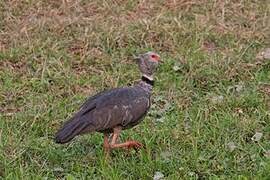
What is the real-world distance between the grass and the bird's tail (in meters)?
0.28

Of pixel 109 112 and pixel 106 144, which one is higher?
pixel 109 112

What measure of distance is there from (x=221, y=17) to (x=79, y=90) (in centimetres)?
237

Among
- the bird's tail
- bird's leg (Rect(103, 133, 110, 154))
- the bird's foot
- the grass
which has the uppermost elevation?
the bird's tail

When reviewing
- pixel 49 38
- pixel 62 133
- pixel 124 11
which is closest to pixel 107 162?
pixel 62 133

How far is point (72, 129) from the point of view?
4.63 meters

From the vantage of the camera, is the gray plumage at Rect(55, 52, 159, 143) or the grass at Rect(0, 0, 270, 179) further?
the grass at Rect(0, 0, 270, 179)

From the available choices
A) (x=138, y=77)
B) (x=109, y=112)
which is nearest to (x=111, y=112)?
(x=109, y=112)

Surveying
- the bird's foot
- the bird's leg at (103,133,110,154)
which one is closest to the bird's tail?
the bird's leg at (103,133,110,154)

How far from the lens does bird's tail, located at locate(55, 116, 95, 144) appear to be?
4.59 meters

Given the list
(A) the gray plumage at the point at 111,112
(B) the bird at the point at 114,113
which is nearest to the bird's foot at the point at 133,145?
(B) the bird at the point at 114,113

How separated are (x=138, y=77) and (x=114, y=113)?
5.88ft

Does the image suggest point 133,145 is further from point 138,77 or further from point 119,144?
point 138,77

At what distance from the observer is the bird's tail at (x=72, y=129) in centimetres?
459

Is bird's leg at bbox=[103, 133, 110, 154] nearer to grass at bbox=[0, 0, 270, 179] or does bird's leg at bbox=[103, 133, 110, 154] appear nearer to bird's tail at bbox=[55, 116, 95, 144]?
grass at bbox=[0, 0, 270, 179]
